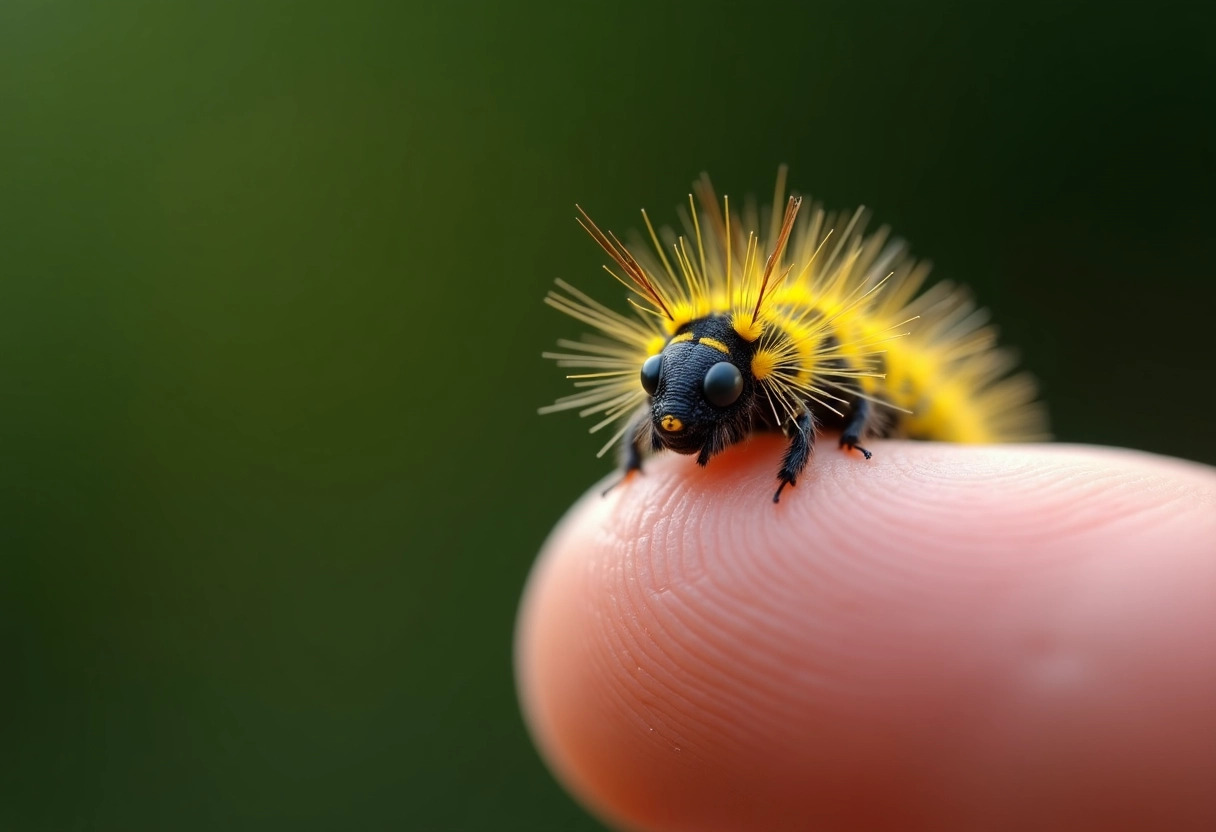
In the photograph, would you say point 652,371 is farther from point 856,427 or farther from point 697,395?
point 856,427

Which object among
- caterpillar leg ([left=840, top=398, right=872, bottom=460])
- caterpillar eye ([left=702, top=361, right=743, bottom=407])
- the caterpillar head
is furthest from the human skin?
caterpillar eye ([left=702, top=361, right=743, bottom=407])

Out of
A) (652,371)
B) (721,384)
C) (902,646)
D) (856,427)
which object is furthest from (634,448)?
(902,646)

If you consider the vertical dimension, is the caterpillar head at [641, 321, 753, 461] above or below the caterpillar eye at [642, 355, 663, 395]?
below

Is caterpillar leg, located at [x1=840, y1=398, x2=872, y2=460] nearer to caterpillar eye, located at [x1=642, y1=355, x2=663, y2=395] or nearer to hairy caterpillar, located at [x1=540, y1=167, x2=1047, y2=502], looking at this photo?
hairy caterpillar, located at [x1=540, y1=167, x2=1047, y2=502]

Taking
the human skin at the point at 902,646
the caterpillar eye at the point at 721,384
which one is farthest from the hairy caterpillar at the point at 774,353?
the human skin at the point at 902,646

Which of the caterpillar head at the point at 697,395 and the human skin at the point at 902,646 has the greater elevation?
the caterpillar head at the point at 697,395

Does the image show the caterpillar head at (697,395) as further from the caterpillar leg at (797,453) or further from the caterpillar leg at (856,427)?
the caterpillar leg at (856,427)
